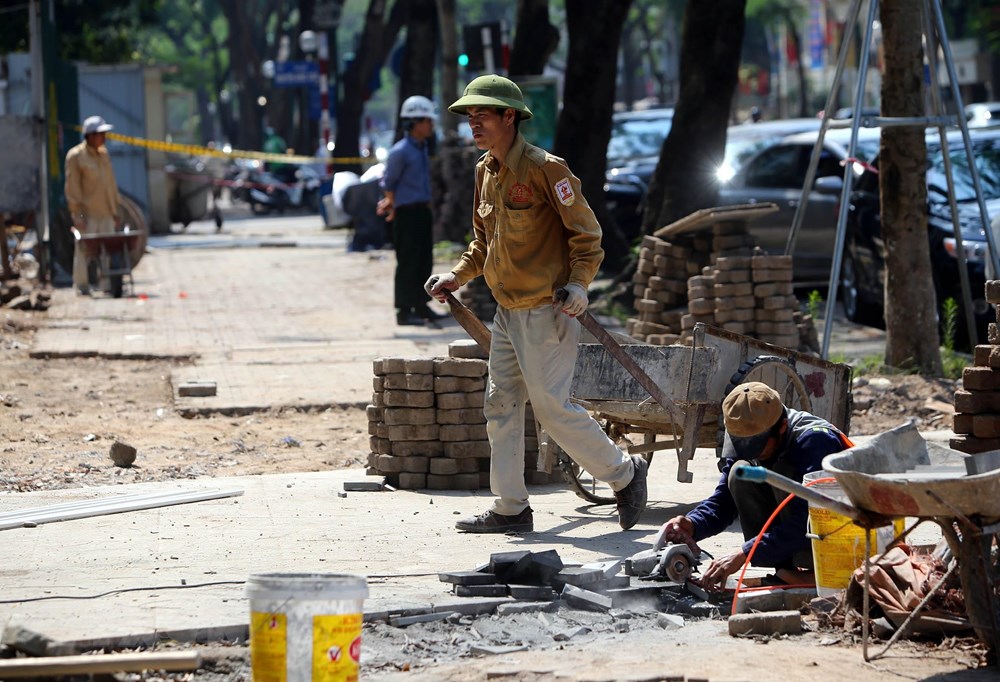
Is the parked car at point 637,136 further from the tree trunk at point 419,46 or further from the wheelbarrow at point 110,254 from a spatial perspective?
the wheelbarrow at point 110,254

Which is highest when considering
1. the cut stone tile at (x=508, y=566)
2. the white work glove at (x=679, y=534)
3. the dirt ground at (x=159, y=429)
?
the white work glove at (x=679, y=534)

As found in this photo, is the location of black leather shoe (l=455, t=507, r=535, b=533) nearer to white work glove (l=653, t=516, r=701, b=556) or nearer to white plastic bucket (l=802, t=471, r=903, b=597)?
white work glove (l=653, t=516, r=701, b=556)

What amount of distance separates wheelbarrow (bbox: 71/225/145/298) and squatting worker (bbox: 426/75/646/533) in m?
10.7

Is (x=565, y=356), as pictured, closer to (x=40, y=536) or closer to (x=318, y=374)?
(x=40, y=536)

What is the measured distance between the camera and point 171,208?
101 ft

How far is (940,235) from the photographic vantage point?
40.2 feet

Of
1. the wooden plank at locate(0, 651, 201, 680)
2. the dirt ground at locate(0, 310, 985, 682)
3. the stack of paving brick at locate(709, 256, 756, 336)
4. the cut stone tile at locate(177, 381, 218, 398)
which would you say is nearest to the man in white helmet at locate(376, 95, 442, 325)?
the dirt ground at locate(0, 310, 985, 682)

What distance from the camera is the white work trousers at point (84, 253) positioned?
54.6 feet

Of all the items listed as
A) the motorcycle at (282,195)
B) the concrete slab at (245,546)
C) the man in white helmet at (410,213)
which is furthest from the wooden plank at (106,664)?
the motorcycle at (282,195)

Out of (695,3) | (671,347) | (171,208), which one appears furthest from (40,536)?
(171,208)

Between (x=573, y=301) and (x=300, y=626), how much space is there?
2453mm

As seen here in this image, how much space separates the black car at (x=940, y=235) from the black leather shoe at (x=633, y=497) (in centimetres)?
560

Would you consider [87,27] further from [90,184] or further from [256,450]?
[256,450]

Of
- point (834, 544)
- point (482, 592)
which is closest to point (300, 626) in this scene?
point (482, 592)
